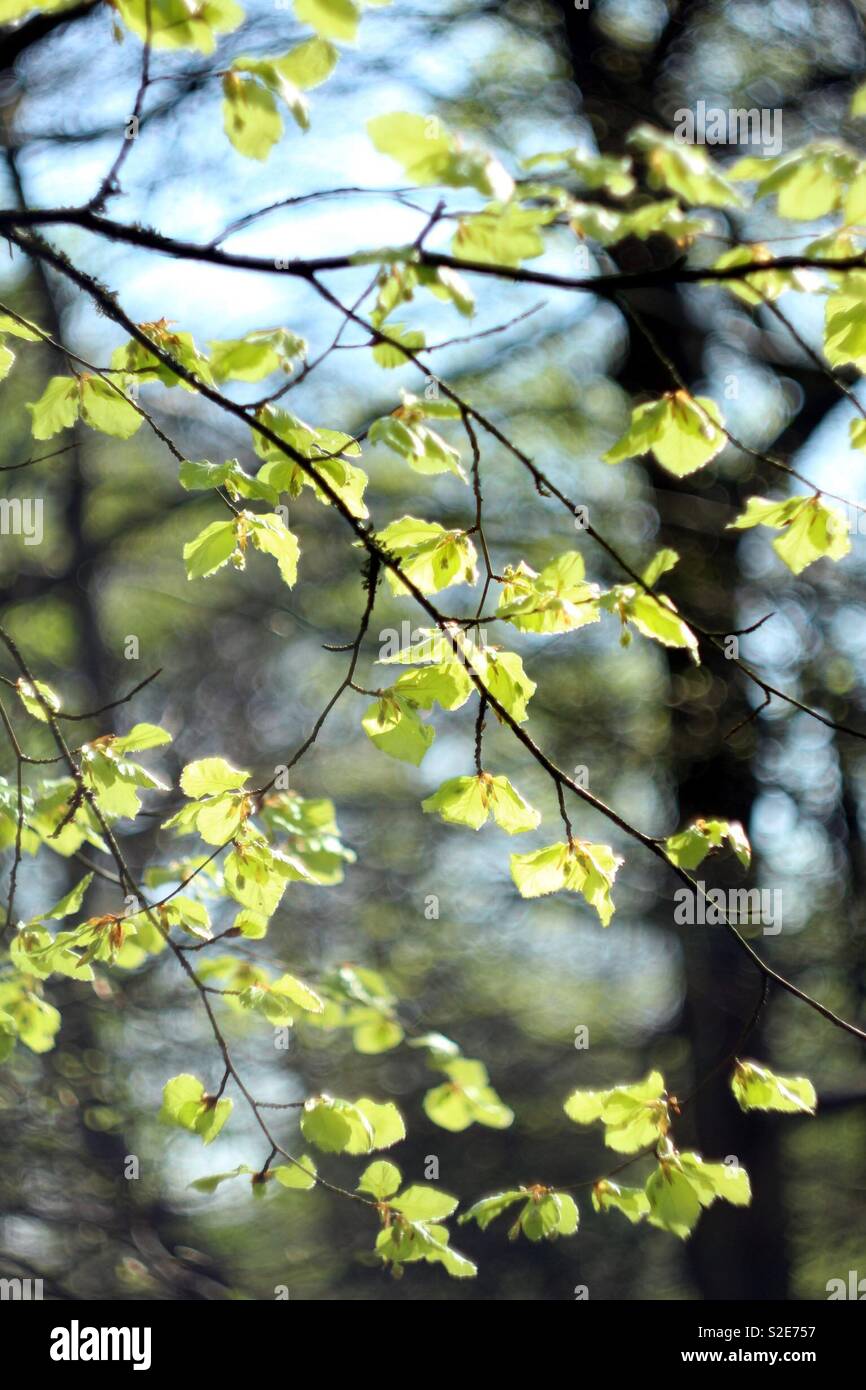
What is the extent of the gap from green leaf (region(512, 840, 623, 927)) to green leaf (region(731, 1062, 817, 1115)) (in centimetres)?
32

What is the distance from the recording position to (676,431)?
1540 mm

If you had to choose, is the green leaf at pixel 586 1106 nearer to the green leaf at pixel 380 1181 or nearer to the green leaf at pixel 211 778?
the green leaf at pixel 380 1181

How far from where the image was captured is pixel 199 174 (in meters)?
6.67

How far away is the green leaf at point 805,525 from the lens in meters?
1.68

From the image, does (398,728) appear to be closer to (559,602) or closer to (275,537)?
(559,602)

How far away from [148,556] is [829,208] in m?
7.90

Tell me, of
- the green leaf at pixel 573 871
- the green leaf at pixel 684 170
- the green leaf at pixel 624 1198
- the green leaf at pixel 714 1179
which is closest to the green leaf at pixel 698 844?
the green leaf at pixel 573 871

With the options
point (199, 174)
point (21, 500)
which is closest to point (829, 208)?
point (199, 174)

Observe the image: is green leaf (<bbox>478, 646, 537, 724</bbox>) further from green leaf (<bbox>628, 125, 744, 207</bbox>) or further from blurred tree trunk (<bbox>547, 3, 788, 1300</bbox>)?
blurred tree trunk (<bbox>547, 3, 788, 1300</bbox>)

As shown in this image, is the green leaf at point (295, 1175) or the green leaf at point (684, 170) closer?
the green leaf at point (684, 170)

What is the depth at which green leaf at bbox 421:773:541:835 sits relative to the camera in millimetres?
1798

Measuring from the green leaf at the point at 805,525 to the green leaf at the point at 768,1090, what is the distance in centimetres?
78

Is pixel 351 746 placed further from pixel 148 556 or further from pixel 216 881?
pixel 216 881

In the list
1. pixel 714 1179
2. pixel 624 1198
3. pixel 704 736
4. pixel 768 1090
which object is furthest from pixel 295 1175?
pixel 704 736
